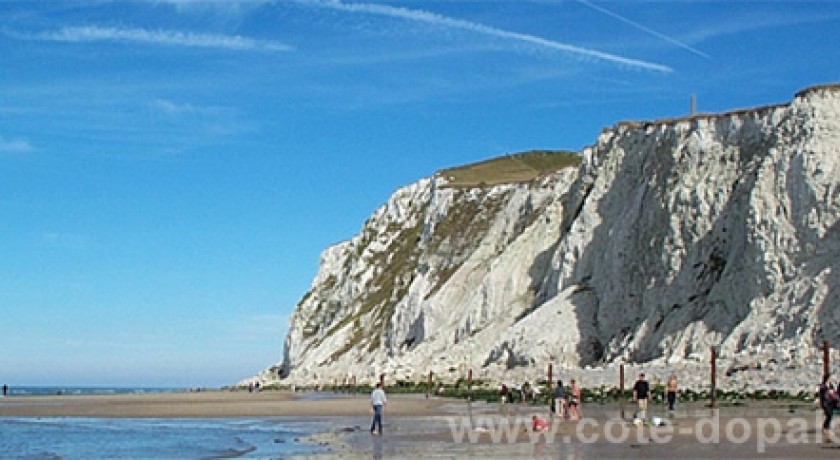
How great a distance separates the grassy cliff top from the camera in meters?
99.2

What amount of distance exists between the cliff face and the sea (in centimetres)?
1853

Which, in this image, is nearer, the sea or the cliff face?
the sea

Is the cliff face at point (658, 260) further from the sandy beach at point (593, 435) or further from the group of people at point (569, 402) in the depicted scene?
the group of people at point (569, 402)

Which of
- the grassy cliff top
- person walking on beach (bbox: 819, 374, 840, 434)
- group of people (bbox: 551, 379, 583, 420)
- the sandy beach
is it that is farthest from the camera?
the grassy cliff top

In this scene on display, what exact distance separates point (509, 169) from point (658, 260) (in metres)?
59.8

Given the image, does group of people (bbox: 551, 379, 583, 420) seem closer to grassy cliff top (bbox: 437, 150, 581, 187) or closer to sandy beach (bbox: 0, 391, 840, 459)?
sandy beach (bbox: 0, 391, 840, 459)

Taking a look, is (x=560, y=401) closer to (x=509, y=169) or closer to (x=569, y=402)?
(x=569, y=402)

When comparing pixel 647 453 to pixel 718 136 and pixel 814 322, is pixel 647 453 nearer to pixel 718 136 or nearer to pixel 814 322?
pixel 814 322

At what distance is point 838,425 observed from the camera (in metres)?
24.1

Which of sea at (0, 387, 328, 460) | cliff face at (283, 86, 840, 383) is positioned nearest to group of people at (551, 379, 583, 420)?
sea at (0, 387, 328, 460)

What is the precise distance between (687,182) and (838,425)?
29705mm

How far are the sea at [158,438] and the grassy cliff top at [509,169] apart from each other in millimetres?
55628

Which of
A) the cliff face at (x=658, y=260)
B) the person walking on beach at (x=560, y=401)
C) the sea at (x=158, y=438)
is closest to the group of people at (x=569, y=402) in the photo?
the person walking on beach at (x=560, y=401)

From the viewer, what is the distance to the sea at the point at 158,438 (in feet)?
80.4
